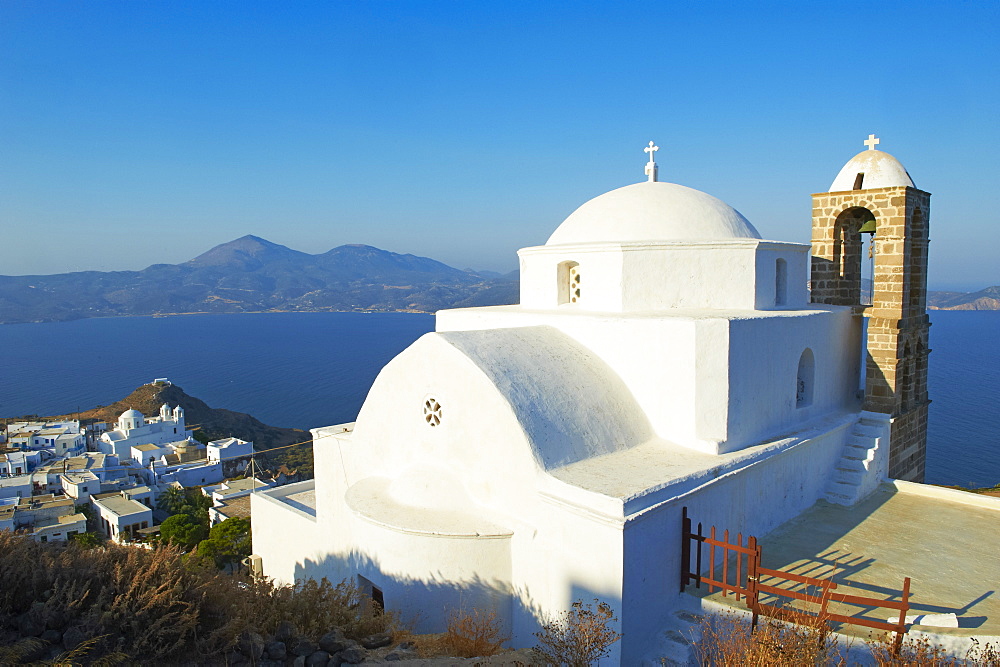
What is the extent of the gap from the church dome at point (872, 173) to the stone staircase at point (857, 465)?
4.11 m

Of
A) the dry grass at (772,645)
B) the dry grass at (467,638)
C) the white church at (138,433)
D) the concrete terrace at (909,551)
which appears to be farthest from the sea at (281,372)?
the dry grass at (467,638)

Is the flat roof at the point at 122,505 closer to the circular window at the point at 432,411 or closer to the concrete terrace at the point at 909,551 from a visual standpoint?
the circular window at the point at 432,411

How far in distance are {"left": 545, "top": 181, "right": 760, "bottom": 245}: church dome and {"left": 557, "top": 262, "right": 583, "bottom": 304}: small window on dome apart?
0.45m

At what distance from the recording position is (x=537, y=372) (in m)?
7.20

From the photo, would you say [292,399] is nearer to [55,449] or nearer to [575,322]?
[55,449]

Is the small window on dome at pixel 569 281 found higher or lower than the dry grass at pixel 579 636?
higher

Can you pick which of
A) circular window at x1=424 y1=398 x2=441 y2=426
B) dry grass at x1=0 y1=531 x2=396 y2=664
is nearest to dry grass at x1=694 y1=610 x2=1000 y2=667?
dry grass at x1=0 y1=531 x2=396 y2=664

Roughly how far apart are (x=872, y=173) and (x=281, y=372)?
9577 cm

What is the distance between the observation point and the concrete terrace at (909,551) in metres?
6.02

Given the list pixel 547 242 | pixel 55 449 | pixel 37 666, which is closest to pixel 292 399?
pixel 55 449

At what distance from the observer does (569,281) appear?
32.0 ft

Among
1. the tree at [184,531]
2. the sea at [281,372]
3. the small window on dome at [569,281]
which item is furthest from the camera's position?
the sea at [281,372]

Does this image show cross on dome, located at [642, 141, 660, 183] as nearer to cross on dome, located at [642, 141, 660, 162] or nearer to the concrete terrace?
cross on dome, located at [642, 141, 660, 162]

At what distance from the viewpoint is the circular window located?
7.17 meters
